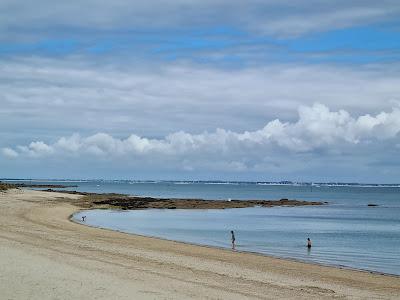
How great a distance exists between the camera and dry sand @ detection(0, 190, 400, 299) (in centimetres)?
1399

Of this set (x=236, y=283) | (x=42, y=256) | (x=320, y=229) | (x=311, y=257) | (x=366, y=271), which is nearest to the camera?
(x=236, y=283)

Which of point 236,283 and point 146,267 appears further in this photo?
point 146,267

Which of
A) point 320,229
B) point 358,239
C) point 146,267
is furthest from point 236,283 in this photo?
point 320,229

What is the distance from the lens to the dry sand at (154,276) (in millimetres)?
13992

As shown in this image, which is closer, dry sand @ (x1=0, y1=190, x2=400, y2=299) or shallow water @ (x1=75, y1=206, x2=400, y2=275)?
dry sand @ (x1=0, y1=190, x2=400, y2=299)

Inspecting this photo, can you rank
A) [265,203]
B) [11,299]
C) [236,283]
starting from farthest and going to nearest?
[265,203] → [236,283] → [11,299]

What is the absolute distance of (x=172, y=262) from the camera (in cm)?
2230

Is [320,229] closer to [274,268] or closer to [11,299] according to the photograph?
[274,268]

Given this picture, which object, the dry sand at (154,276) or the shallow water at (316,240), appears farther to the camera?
the shallow water at (316,240)

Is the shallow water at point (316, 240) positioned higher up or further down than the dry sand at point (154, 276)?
further down

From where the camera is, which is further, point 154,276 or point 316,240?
point 316,240

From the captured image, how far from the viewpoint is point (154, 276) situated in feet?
57.1

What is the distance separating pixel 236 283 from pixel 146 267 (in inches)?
146

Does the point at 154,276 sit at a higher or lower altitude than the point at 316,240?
higher
